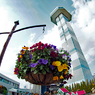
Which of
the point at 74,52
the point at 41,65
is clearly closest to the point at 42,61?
the point at 41,65

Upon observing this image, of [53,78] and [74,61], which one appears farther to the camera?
[74,61]

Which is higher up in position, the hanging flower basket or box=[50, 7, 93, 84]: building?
box=[50, 7, 93, 84]: building

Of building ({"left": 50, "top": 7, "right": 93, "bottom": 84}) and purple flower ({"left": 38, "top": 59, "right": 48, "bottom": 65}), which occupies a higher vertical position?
building ({"left": 50, "top": 7, "right": 93, "bottom": 84})

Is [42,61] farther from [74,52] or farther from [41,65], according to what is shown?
[74,52]

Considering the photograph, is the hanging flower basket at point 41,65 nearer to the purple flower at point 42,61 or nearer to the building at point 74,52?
the purple flower at point 42,61

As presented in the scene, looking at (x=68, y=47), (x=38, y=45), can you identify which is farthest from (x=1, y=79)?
(x=38, y=45)

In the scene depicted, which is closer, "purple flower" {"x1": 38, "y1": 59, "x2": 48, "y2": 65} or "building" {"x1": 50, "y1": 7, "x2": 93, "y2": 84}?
"purple flower" {"x1": 38, "y1": 59, "x2": 48, "y2": 65}

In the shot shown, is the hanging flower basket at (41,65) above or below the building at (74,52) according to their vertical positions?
below

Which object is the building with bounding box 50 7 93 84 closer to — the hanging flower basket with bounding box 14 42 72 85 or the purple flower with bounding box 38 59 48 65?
the hanging flower basket with bounding box 14 42 72 85

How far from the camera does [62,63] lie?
52.1 inches

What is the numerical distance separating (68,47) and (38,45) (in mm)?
9129

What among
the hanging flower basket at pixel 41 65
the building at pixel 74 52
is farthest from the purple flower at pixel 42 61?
the building at pixel 74 52

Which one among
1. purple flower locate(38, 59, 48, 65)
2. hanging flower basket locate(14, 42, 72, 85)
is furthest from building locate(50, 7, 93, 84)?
purple flower locate(38, 59, 48, 65)

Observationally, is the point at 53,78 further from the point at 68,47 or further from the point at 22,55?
the point at 68,47
